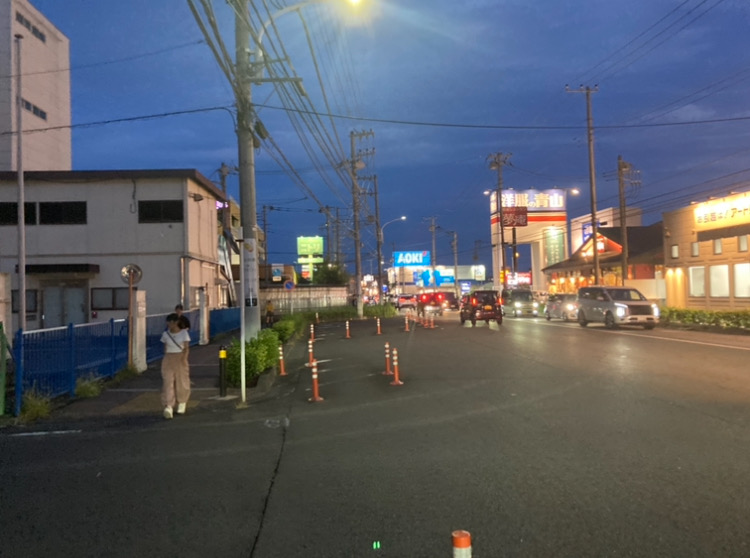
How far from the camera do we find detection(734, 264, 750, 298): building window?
34062 millimetres

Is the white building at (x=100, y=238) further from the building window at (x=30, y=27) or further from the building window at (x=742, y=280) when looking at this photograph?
the building window at (x=30, y=27)

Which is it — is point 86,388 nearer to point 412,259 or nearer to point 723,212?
point 723,212

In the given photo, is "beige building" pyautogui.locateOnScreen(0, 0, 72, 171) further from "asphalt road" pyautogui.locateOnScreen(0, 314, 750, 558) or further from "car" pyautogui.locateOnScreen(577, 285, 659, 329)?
"asphalt road" pyautogui.locateOnScreen(0, 314, 750, 558)

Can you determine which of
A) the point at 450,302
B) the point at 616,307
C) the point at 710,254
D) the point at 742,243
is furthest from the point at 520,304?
the point at 450,302

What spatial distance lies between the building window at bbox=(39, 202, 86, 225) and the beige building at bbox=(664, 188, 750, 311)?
3040 cm

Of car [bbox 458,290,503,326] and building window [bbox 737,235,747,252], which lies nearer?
building window [bbox 737,235,747,252]

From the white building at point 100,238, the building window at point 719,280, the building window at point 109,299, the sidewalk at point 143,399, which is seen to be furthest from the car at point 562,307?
the sidewalk at point 143,399

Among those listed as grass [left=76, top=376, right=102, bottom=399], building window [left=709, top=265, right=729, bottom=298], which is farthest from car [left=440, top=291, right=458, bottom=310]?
grass [left=76, top=376, right=102, bottom=399]

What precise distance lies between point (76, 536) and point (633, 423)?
7111 mm

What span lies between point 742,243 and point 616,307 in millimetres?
8924

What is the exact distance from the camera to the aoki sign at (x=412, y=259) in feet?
286

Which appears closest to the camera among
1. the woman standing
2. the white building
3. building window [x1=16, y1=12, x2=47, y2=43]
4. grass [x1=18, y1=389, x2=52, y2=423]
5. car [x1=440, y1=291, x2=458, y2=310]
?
the woman standing

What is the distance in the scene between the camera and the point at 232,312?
113 feet

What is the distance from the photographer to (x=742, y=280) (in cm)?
3450
